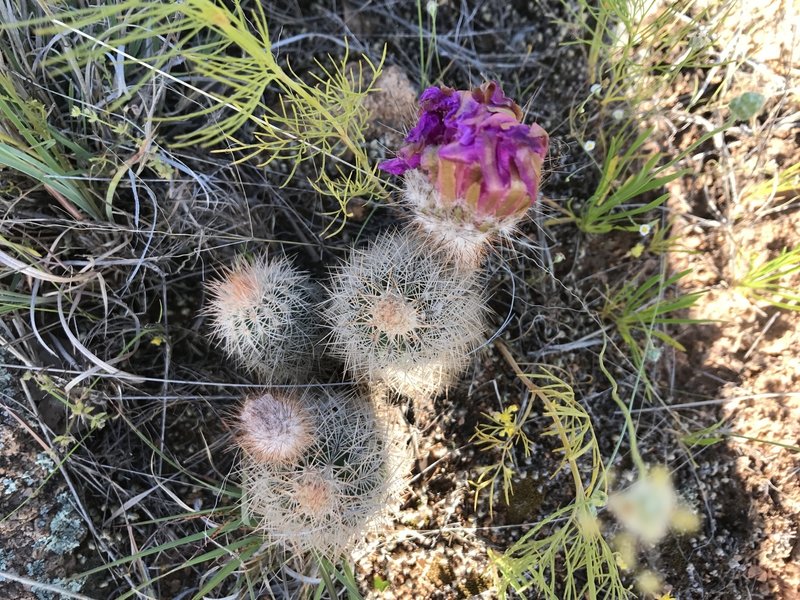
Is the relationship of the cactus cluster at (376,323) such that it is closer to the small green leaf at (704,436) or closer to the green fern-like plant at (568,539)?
the green fern-like plant at (568,539)

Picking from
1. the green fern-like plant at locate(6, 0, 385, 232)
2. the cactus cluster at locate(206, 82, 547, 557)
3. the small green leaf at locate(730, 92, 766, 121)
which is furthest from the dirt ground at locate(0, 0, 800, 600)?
the small green leaf at locate(730, 92, 766, 121)

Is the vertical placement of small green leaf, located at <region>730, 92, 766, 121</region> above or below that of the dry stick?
above

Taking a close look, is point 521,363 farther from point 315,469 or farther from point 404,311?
point 315,469

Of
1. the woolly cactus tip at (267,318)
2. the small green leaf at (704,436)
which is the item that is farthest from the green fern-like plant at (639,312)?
the woolly cactus tip at (267,318)

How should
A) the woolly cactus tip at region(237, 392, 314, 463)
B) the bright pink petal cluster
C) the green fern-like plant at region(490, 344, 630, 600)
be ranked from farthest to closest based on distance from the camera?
the green fern-like plant at region(490, 344, 630, 600) → the woolly cactus tip at region(237, 392, 314, 463) → the bright pink petal cluster

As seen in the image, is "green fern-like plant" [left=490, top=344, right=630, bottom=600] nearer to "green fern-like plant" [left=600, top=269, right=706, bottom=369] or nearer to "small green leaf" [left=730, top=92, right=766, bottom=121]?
"green fern-like plant" [left=600, top=269, right=706, bottom=369]

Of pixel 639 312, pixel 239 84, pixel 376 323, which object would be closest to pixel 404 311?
pixel 376 323
